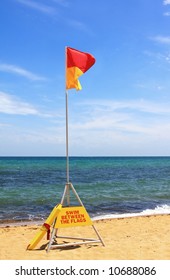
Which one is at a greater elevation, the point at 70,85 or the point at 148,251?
the point at 70,85

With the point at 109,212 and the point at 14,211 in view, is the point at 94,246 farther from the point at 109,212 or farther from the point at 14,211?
the point at 14,211

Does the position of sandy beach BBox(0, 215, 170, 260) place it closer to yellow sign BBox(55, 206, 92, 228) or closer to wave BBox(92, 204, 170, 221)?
yellow sign BBox(55, 206, 92, 228)

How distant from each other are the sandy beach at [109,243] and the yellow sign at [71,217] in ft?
2.32

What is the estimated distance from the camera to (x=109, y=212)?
1745 centimetres

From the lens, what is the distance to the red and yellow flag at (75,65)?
917 centimetres

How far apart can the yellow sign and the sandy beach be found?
27.8 inches

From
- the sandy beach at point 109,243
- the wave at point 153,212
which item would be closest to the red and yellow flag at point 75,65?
the sandy beach at point 109,243

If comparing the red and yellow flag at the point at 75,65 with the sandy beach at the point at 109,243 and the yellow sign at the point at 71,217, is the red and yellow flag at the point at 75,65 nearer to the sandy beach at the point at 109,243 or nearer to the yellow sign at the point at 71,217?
the yellow sign at the point at 71,217

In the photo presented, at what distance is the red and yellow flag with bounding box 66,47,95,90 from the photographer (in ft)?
30.1

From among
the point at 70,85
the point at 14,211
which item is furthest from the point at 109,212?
the point at 70,85

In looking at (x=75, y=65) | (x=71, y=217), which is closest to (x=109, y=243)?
(x=71, y=217)
